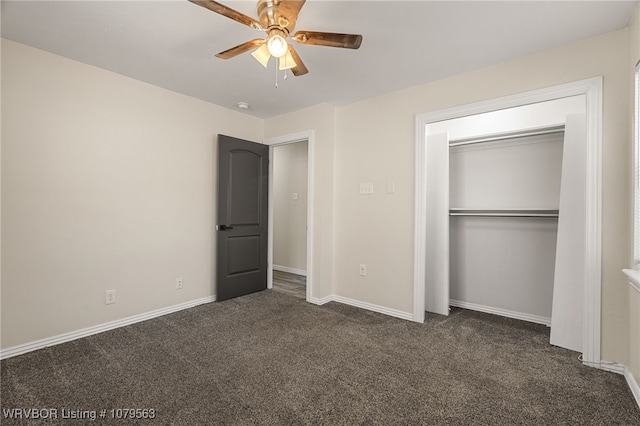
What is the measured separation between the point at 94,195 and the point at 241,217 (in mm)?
1594

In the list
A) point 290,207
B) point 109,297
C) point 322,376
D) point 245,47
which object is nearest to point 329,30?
point 245,47

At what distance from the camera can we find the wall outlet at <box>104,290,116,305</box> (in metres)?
2.90

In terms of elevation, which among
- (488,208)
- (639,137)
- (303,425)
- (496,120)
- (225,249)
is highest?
(496,120)

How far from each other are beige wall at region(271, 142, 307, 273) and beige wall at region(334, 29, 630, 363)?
64.9 inches

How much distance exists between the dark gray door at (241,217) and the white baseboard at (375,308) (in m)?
1.20

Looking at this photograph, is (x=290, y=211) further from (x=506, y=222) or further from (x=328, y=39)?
(x=328, y=39)

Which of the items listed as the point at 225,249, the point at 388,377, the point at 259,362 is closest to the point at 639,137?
A: the point at 388,377

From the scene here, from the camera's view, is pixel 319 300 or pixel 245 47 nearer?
pixel 245 47

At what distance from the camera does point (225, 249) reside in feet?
12.5

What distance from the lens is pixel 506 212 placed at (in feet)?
10.6

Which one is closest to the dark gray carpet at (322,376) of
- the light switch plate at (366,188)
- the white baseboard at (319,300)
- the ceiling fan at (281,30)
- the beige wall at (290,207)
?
the white baseboard at (319,300)

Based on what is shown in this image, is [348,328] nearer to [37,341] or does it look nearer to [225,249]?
[225,249]

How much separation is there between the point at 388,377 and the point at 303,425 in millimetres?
723

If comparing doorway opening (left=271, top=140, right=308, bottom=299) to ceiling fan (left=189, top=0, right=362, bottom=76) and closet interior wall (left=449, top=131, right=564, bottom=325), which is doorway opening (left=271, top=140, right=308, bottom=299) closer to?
closet interior wall (left=449, top=131, right=564, bottom=325)
